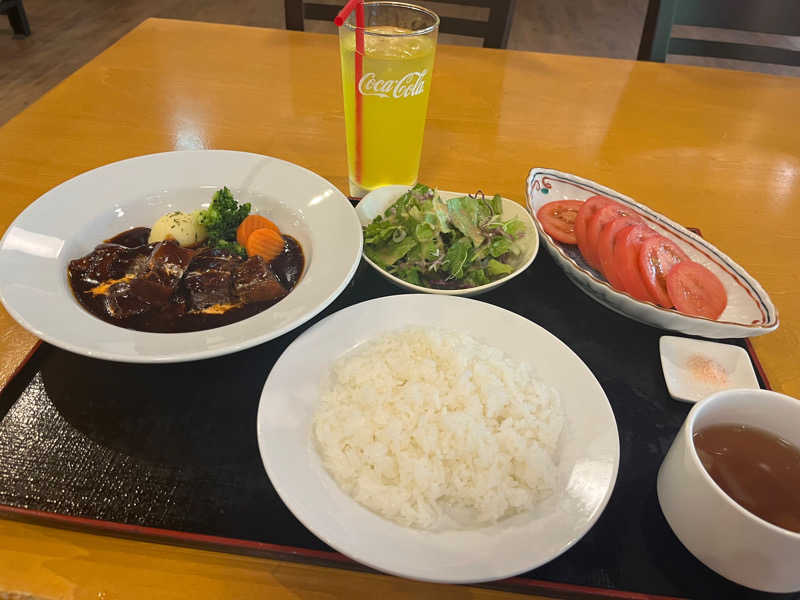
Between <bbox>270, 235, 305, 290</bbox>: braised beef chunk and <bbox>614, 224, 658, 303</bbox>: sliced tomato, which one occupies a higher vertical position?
<bbox>614, 224, 658, 303</bbox>: sliced tomato

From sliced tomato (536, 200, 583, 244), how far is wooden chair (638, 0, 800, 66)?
160 centimetres

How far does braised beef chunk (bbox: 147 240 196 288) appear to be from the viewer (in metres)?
1.40

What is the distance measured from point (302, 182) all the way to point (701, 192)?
1.50 m

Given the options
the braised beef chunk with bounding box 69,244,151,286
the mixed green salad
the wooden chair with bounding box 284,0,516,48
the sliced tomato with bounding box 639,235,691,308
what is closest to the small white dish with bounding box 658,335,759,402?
the sliced tomato with bounding box 639,235,691,308

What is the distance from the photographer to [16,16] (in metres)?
→ 5.96

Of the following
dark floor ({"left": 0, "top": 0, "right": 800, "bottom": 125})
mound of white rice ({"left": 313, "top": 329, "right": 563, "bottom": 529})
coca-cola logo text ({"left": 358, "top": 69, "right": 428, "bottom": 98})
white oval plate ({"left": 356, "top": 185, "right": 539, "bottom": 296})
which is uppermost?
coca-cola logo text ({"left": 358, "top": 69, "right": 428, "bottom": 98})

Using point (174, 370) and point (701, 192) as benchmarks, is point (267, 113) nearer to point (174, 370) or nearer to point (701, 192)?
point (174, 370)

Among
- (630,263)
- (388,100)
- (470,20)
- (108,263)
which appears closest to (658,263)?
(630,263)

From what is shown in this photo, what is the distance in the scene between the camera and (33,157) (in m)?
1.96

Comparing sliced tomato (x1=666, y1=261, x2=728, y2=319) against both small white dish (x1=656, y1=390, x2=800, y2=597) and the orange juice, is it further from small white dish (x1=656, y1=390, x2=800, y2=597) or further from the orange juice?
the orange juice

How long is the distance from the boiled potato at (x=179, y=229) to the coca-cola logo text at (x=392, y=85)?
0.65 meters

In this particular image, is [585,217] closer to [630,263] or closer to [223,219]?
[630,263]

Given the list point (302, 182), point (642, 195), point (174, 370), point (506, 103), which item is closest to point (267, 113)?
point (302, 182)

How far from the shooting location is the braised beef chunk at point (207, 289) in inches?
54.8
